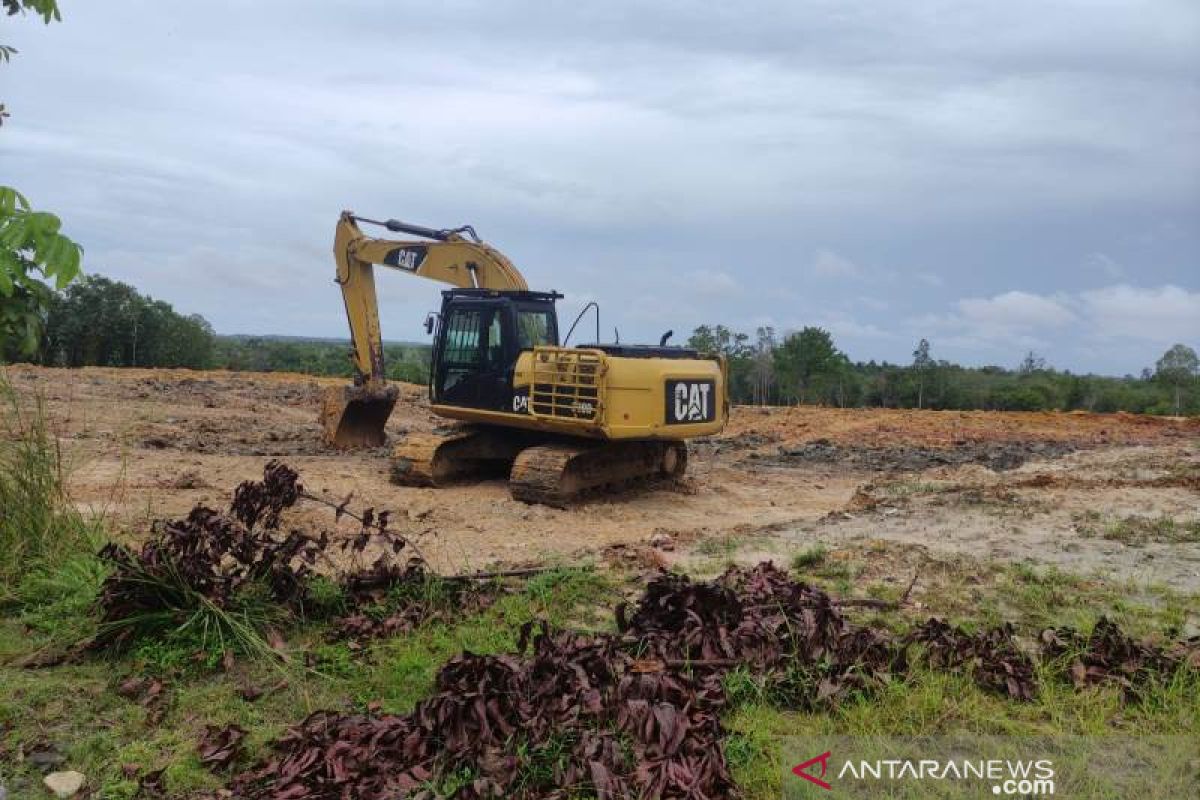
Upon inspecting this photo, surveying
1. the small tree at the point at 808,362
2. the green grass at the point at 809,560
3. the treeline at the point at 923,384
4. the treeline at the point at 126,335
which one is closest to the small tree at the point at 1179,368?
the treeline at the point at 923,384

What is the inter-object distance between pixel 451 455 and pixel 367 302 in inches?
134

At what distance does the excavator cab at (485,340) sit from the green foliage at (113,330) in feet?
75.0

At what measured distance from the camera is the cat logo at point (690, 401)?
9586mm

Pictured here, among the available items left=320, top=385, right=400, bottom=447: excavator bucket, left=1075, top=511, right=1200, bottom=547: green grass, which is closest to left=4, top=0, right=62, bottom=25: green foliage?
left=1075, top=511, right=1200, bottom=547: green grass

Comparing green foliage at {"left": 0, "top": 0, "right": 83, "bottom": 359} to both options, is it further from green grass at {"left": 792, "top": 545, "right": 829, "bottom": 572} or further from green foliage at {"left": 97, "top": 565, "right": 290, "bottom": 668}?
green grass at {"left": 792, "top": 545, "right": 829, "bottom": 572}

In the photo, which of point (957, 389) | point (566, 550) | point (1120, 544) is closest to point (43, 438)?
point (566, 550)

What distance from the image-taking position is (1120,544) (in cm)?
683

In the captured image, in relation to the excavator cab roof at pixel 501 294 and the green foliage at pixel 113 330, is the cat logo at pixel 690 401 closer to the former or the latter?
the excavator cab roof at pixel 501 294

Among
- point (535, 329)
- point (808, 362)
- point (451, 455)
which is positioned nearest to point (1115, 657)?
point (535, 329)

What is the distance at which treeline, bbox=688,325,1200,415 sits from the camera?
102 ft

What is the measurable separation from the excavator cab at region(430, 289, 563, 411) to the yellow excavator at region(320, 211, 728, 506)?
11 millimetres

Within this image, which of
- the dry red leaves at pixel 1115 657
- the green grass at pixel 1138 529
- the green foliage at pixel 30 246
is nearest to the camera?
the green foliage at pixel 30 246

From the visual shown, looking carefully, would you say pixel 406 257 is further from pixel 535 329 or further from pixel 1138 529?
pixel 1138 529

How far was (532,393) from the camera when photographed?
31.7 feet
